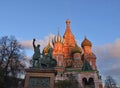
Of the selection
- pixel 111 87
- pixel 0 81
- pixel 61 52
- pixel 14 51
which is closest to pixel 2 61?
pixel 14 51

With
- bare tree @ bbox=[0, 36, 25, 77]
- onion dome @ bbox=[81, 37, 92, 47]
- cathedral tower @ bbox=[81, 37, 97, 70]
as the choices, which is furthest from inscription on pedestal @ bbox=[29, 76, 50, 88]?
onion dome @ bbox=[81, 37, 92, 47]

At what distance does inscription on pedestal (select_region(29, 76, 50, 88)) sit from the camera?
14.2 meters

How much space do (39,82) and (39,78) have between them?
37 cm

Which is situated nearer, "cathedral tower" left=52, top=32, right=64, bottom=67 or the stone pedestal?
the stone pedestal

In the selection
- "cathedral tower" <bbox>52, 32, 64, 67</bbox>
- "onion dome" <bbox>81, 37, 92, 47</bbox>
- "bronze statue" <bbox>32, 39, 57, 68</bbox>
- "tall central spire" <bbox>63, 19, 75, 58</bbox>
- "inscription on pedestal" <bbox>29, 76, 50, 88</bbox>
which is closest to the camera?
"inscription on pedestal" <bbox>29, 76, 50, 88</bbox>

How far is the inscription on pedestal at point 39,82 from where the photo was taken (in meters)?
14.2

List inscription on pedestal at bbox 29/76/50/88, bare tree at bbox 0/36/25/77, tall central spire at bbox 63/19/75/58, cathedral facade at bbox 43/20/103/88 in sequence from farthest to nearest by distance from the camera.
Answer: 1. tall central spire at bbox 63/19/75/58
2. cathedral facade at bbox 43/20/103/88
3. bare tree at bbox 0/36/25/77
4. inscription on pedestal at bbox 29/76/50/88

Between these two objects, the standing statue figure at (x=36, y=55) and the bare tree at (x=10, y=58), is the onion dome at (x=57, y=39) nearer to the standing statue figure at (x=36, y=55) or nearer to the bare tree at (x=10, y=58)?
the bare tree at (x=10, y=58)

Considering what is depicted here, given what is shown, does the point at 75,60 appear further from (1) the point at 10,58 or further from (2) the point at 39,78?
(2) the point at 39,78

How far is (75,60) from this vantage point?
196ft

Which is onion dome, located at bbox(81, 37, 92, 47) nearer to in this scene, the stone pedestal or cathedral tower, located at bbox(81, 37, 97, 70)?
cathedral tower, located at bbox(81, 37, 97, 70)

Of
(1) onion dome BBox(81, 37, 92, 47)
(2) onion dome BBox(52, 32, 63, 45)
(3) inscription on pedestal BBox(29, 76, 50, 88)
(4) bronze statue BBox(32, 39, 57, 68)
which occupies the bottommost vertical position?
(3) inscription on pedestal BBox(29, 76, 50, 88)

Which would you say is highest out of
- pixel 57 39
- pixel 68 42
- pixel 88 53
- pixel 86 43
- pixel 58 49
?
pixel 68 42

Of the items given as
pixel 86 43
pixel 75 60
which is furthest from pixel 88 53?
pixel 75 60
